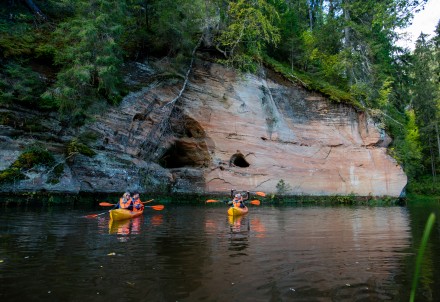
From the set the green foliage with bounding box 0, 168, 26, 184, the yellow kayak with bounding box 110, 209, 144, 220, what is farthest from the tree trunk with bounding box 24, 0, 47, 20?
the yellow kayak with bounding box 110, 209, 144, 220

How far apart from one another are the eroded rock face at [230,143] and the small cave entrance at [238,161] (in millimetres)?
72

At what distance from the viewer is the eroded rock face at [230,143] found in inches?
718

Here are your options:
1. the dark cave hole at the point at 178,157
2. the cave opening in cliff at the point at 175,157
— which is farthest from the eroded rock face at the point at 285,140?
the cave opening in cliff at the point at 175,157

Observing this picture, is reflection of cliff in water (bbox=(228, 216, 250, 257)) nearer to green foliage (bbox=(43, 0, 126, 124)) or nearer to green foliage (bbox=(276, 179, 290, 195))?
green foliage (bbox=(43, 0, 126, 124))

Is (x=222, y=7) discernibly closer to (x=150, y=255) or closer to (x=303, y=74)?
(x=303, y=74)

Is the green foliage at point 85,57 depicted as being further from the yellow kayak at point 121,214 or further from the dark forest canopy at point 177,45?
the yellow kayak at point 121,214

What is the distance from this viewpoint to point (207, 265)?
217 inches

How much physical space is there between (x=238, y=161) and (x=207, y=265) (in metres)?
19.3

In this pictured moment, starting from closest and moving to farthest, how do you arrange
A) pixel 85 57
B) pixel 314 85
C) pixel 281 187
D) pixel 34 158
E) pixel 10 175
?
pixel 10 175, pixel 34 158, pixel 85 57, pixel 281 187, pixel 314 85

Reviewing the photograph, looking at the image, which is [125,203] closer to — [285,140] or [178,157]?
[178,157]

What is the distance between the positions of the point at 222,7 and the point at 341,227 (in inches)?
684

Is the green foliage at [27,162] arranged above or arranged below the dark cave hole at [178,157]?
below

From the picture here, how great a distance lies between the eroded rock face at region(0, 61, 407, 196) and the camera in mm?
18234

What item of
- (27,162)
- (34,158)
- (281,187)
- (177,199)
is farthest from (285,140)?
(27,162)
